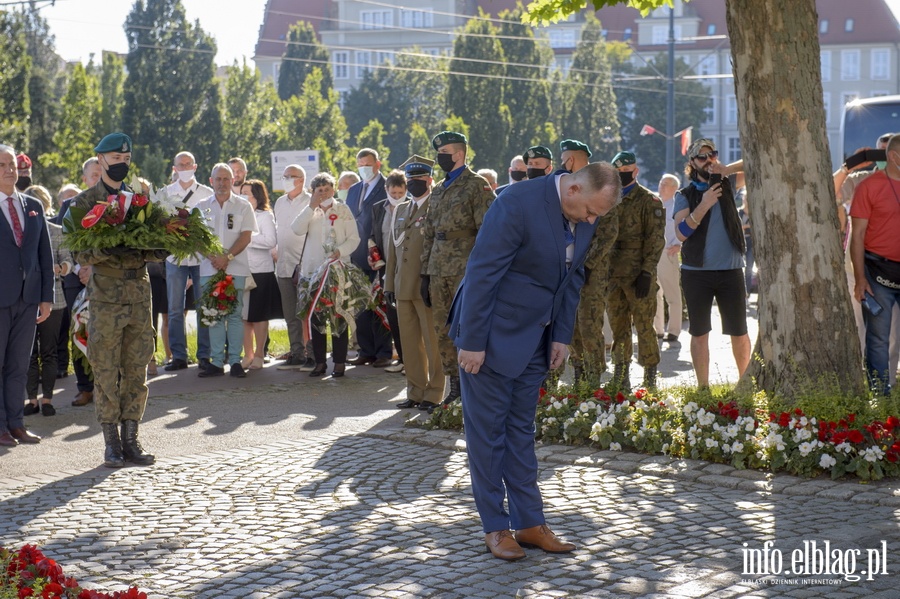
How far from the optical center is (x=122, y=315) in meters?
8.99

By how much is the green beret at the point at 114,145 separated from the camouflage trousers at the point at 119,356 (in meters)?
1.11

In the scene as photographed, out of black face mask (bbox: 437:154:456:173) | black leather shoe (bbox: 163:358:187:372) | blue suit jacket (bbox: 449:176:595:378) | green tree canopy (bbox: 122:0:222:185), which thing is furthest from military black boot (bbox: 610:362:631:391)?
green tree canopy (bbox: 122:0:222:185)

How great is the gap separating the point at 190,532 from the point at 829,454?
3.78 metres

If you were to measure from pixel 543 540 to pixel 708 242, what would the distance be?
4.73 metres

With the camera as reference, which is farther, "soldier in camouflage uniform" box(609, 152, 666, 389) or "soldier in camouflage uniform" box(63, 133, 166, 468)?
"soldier in camouflage uniform" box(609, 152, 666, 389)

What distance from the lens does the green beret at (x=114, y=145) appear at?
9211 millimetres

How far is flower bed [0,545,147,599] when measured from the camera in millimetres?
4734

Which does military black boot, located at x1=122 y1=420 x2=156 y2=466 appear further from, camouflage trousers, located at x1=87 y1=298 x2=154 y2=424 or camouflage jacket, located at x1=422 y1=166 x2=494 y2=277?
camouflage jacket, located at x1=422 y1=166 x2=494 y2=277

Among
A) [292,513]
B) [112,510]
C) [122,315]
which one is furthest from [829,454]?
[122,315]

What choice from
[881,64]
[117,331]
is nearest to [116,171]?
[117,331]

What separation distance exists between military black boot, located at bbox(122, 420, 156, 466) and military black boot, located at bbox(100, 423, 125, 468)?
48 mm

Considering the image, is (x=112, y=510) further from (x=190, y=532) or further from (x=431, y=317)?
(x=431, y=317)

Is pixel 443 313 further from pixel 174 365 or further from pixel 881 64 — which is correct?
pixel 881 64

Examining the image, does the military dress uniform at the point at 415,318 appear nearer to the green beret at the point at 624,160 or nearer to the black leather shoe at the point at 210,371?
the green beret at the point at 624,160
